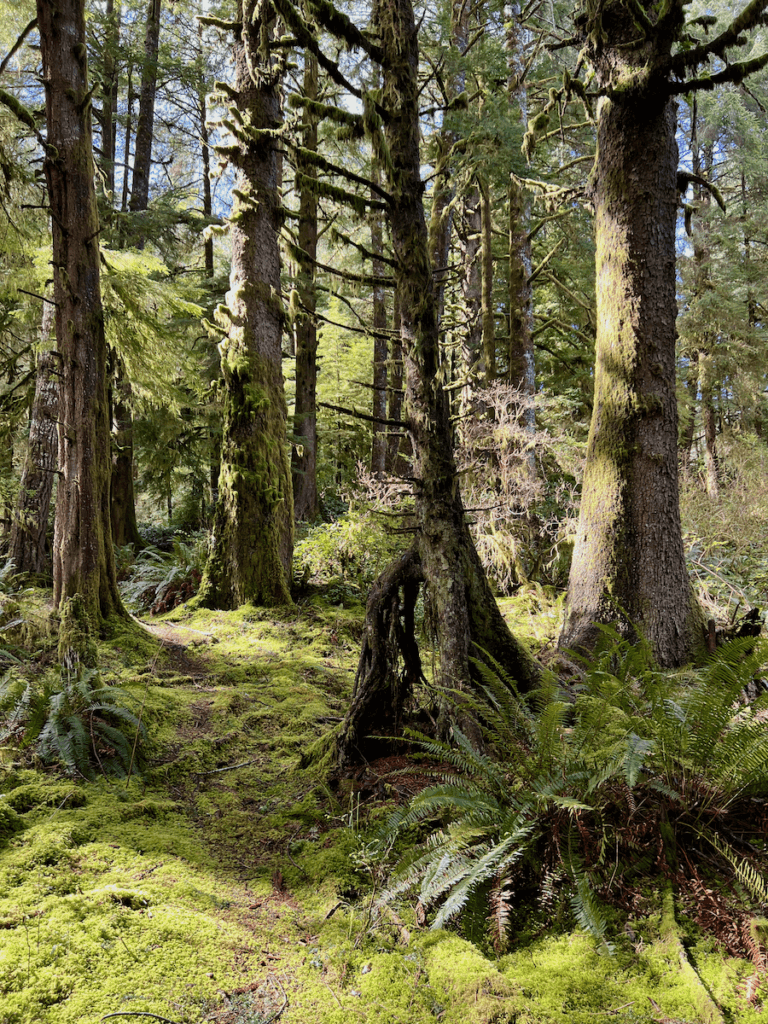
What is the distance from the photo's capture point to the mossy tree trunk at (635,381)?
5.45m

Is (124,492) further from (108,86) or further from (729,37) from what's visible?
(729,37)

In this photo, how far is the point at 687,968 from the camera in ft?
6.56

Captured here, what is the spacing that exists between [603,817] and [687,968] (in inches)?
25.7

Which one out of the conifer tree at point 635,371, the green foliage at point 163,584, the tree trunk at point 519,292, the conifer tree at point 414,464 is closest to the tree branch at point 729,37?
the conifer tree at point 635,371

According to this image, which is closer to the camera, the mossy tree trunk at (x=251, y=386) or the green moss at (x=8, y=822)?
the green moss at (x=8, y=822)

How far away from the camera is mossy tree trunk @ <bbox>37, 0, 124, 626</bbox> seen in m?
5.73

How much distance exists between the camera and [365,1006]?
211 cm

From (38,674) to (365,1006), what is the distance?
12.3 ft

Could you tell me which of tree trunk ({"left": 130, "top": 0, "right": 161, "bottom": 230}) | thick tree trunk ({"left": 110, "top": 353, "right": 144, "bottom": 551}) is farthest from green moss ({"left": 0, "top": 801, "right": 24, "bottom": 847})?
tree trunk ({"left": 130, "top": 0, "right": 161, "bottom": 230})

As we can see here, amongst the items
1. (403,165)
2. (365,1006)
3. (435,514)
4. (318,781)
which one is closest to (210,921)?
(365,1006)

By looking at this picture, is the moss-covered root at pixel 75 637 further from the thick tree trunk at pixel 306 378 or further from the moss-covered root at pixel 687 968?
the thick tree trunk at pixel 306 378

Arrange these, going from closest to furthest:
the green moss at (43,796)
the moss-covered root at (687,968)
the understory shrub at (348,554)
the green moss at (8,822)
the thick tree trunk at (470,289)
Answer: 1. the moss-covered root at (687,968)
2. the green moss at (8,822)
3. the green moss at (43,796)
4. the understory shrub at (348,554)
5. the thick tree trunk at (470,289)

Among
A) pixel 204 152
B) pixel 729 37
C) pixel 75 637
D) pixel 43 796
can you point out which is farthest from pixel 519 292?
pixel 204 152

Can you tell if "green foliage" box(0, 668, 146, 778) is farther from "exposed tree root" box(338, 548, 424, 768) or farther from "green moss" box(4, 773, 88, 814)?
"exposed tree root" box(338, 548, 424, 768)
